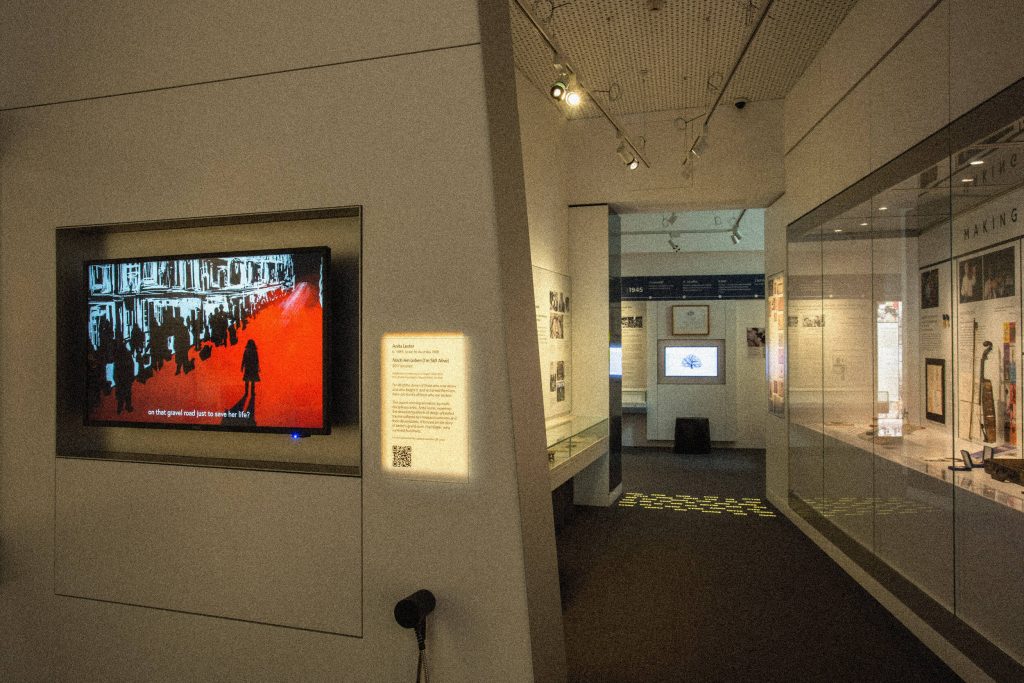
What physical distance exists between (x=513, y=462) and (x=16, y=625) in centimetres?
251

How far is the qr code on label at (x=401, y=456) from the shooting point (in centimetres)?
240

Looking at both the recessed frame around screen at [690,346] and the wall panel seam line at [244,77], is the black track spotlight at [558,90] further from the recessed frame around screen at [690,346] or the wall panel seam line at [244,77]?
the recessed frame around screen at [690,346]

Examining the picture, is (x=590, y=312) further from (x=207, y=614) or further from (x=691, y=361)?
(x=691, y=361)

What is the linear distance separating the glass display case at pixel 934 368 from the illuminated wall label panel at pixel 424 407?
2403 mm

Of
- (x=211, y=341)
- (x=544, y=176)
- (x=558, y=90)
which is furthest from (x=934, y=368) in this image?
(x=544, y=176)

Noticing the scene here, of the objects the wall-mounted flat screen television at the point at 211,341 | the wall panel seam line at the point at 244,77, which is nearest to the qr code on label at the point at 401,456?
the wall-mounted flat screen television at the point at 211,341

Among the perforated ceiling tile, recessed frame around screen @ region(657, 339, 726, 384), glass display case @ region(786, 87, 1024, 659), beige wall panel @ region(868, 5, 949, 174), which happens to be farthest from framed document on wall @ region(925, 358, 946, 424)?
recessed frame around screen @ region(657, 339, 726, 384)

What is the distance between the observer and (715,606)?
14.0ft

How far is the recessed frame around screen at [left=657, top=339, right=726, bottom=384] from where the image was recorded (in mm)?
11469

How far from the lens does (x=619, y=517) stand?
659 cm

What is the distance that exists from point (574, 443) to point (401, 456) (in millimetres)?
3369

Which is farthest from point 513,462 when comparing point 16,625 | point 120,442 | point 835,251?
point 835,251

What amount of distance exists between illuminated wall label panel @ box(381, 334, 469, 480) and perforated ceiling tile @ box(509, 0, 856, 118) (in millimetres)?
3045

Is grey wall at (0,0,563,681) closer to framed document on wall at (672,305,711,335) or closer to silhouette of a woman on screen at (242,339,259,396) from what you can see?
silhouette of a woman on screen at (242,339,259,396)
